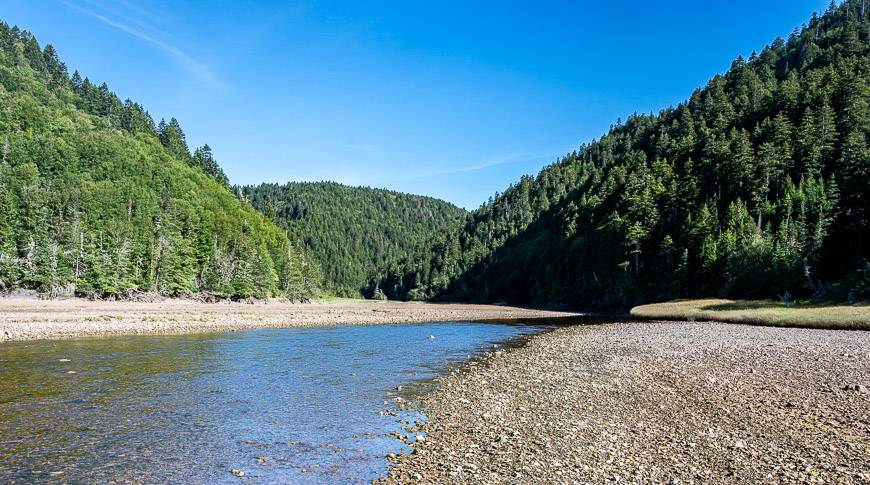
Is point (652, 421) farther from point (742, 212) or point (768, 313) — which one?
point (742, 212)

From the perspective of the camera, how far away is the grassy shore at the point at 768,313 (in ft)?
148

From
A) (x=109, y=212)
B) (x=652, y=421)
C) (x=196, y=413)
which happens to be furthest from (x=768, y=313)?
(x=109, y=212)

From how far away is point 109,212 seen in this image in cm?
11419

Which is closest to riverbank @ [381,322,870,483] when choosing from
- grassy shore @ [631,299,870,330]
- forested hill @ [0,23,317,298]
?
grassy shore @ [631,299,870,330]

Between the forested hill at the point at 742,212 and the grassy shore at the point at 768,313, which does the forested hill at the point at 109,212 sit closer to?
the forested hill at the point at 742,212

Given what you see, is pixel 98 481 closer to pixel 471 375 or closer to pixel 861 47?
pixel 471 375

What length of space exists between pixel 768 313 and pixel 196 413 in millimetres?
61346

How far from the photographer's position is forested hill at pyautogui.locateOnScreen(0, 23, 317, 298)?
88.3 metres

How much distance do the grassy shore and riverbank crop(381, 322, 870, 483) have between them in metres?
23.2

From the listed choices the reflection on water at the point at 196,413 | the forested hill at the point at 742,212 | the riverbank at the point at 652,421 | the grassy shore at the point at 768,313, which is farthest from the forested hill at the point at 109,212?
the grassy shore at the point at 768,313

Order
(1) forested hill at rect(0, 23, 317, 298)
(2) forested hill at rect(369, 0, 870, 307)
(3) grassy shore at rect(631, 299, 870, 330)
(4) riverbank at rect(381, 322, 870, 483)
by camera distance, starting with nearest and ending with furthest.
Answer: (4) riverbank at rect(381, 322, 870, 483) < (3) grassy shore at rect(631, 299, 870, 330) < (2) forested hill at rect(369, 0, 870, 307) < (1) forested hill at rect(0, 23, 317, 298)

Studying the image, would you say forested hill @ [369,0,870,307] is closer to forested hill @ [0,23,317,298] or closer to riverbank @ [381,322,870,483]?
riverbank @ [381,322,870,483]

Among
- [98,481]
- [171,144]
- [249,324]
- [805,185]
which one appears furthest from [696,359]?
[171,144]

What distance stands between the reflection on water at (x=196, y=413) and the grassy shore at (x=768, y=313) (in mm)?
39570
